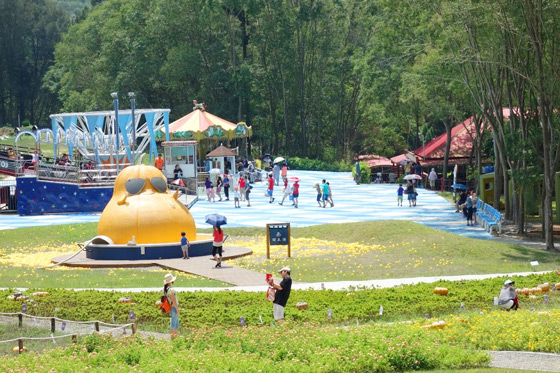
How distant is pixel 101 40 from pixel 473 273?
68791 millimetres

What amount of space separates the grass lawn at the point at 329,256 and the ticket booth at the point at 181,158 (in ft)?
57.7

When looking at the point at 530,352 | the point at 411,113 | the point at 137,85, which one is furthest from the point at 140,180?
the point at 137,85

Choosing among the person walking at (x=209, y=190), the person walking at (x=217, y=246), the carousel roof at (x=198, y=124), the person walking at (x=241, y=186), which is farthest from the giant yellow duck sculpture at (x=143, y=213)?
the carousel roof at (x=198, y=124)

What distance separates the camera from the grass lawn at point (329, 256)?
25781 mm

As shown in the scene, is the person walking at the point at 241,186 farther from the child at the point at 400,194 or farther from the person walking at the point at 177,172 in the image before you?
the child at the point at 400,194

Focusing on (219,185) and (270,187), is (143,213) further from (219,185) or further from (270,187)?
(219,185)

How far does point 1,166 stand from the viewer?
52156 millimetres

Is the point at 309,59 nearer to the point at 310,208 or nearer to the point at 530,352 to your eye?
the point at 310,208

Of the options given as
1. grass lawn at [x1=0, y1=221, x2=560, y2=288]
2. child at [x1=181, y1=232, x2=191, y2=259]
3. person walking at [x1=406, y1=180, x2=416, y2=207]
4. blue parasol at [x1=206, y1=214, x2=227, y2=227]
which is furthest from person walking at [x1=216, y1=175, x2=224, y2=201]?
A: blue parasol at [x1=206, y1=214, x2=227, y2=227]

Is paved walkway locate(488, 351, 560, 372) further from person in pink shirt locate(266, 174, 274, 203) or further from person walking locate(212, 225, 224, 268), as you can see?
person in pink shirt locate(266, 174, 274, 203)

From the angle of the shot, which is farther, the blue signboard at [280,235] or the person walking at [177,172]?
the person walking at [177,172]

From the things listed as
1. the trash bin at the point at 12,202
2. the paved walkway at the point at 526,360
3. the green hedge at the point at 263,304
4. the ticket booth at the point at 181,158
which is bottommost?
the paved walkway at the point at 526,360

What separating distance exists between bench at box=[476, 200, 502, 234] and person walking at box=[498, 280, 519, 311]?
16613mm

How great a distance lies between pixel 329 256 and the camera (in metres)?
29.5
